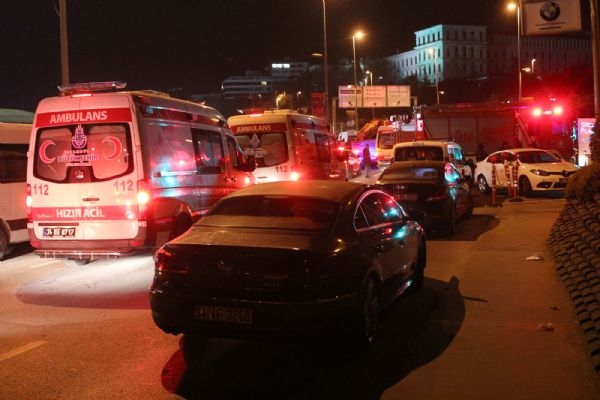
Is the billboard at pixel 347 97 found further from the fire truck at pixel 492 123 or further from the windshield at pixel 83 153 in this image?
the windshield at pixel 83 153

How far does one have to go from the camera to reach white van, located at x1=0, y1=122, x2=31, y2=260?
11.9 metres

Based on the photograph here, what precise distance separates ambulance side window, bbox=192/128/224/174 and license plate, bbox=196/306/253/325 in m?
5.39

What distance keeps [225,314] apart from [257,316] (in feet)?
0.91

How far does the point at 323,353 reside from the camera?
19.6ft

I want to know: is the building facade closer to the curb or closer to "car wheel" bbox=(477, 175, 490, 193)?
"car wheel" bbox=(477, 175, 490, 193)

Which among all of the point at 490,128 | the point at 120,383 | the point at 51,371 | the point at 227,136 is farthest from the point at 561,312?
the point at 490,128

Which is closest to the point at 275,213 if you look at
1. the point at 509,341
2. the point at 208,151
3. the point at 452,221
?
the point at 509,341

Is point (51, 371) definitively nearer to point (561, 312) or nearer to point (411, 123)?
point (561, 312)

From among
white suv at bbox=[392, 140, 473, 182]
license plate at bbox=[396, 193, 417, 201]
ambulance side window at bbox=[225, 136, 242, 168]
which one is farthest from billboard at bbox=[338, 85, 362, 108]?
ambulance side window at bbox=[225, 136, 242, 168]

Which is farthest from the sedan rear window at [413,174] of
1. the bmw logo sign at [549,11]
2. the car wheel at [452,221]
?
the bmw logo sign at [549,11]

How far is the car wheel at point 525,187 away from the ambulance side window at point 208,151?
35.7 feet

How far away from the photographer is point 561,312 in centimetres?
708

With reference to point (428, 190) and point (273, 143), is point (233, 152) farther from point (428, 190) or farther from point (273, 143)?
point (428, 190)

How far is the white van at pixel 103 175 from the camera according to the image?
884 centimetres
